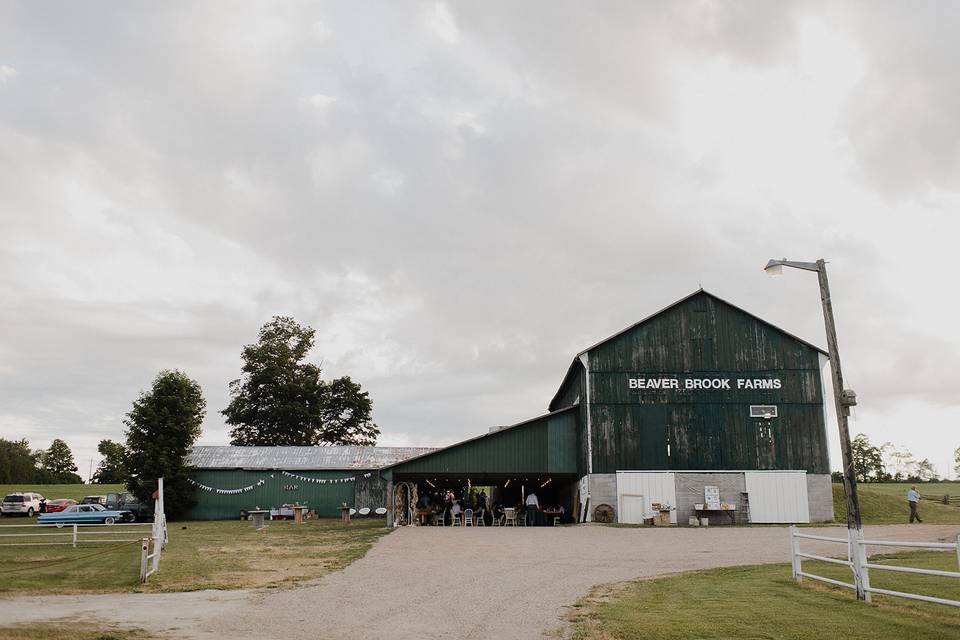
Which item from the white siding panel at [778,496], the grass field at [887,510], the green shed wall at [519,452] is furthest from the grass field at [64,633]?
the grass field at [887,510]

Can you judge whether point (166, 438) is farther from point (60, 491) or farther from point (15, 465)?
point (15, 465)

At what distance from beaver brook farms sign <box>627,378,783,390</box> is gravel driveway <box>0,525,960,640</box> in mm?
10346

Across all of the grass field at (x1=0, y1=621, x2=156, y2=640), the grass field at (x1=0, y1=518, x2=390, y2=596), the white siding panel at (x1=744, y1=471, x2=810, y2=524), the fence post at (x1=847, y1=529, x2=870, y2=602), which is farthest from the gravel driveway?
the white siding panel at (x1=744, y1=471, x2=810, y2=524)

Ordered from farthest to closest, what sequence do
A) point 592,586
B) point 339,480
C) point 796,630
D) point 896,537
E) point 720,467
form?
point 339,480
point 720,467
point 896,537
point 592,586
point 796,630

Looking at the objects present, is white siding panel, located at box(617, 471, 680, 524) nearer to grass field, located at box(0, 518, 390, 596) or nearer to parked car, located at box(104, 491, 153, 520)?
grass field, located at box(0, 518, 390, 596)

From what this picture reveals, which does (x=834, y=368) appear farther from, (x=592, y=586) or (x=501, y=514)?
(x=501, y=514)

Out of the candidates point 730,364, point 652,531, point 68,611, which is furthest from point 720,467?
point 68,611

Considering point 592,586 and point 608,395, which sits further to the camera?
point 608,395

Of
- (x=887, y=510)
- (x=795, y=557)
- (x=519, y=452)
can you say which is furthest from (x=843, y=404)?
(x=887, y=510)

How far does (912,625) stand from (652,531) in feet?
61.3

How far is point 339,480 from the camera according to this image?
4453 centimetres

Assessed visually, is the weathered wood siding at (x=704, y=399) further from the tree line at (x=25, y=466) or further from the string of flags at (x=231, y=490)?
the tree line at (x=25, y=466)

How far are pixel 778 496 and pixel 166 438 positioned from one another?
3244 cm

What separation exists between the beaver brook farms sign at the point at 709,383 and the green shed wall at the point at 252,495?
58.5 feet
